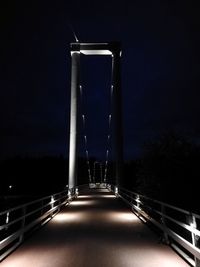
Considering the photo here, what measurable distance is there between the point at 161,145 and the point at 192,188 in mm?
10422

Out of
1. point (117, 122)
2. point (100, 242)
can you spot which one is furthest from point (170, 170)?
point (100, 242)

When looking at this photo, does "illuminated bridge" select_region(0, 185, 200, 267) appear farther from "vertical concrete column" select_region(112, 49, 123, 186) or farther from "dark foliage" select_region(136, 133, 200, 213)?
"dark foliage" select_region(136, 133, 200, 213)

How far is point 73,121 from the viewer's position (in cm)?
3406

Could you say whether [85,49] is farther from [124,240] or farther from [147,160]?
[124,240]

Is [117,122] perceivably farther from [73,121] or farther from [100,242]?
[100,242]

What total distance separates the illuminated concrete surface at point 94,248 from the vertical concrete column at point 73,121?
56.0 feet

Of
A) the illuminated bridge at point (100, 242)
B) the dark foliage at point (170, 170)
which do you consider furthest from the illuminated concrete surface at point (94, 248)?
the dark foliage at point (170, 170)

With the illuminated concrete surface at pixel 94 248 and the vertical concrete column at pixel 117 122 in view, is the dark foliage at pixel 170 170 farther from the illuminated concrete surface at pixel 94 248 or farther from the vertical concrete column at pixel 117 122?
the illuminated concrete surface at pixel 94 248

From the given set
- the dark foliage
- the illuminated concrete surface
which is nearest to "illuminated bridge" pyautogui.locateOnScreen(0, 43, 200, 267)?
the illuminated concrete surface

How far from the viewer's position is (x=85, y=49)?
129 feet

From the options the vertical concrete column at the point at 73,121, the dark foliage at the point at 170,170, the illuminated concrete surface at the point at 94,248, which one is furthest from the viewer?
the dark foliage at the point at 170,170

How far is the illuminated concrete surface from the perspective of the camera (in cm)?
833

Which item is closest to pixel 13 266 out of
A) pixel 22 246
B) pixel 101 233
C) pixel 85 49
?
pixel 22 246

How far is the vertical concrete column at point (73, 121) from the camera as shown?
107 feet
